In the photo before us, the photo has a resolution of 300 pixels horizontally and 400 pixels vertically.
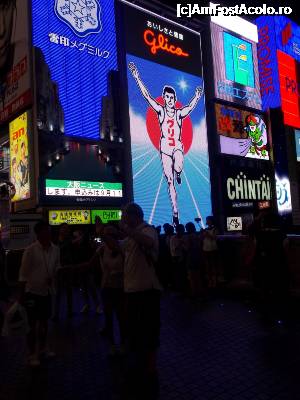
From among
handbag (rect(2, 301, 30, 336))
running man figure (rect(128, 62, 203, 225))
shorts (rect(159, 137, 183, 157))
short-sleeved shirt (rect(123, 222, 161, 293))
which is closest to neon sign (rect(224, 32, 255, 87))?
running man figure (rect(128, 62, 203, 225))

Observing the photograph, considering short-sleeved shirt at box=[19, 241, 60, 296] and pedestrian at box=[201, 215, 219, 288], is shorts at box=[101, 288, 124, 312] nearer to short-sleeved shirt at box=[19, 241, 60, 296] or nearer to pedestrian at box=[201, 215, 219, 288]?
short-sleeved shirt at box=[19, 241, 60, 296]

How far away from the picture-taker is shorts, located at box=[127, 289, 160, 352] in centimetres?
466

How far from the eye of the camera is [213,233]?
1152cm

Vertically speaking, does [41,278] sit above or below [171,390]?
above

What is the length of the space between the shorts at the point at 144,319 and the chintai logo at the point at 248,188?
21816 millimetres

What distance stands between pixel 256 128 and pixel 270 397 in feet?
87.6

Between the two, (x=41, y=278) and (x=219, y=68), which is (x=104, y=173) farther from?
(x=41, y=278)

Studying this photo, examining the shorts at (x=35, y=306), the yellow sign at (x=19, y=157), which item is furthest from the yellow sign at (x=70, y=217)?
the shorts at (x=35, y=306)

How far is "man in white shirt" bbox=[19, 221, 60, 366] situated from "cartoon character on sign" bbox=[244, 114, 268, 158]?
24.3 m

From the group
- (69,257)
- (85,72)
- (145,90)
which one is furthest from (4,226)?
(145,90)

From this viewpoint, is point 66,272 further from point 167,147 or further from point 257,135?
point 257,135

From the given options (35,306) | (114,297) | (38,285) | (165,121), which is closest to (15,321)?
(35,306)

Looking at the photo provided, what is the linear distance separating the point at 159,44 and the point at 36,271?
67.8 feet

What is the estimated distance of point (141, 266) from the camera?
474 cm
